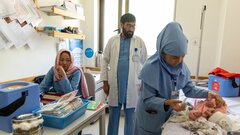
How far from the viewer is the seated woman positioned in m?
1.88

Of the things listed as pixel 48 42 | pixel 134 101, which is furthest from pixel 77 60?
pixel 134 101

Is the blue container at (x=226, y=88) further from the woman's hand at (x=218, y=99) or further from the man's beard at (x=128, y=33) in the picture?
the man's beard at (x=128, y=33)

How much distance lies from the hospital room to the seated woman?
1 centimetres

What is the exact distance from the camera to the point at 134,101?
86.1 inches

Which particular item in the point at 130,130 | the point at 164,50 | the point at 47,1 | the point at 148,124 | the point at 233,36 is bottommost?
the point at 130,130

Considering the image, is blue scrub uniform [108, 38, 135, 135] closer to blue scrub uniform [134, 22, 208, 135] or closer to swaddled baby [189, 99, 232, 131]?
blue scrub uniform [134, 22, 208, 135]

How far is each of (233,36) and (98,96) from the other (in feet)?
6.81

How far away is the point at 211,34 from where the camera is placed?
2705 millimetres

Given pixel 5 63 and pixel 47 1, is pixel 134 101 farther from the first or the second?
pixel 47 1

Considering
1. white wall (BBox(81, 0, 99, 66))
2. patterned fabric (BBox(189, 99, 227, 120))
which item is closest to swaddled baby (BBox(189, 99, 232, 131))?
patterned fabric (BBox(189, 99, 227, 120))

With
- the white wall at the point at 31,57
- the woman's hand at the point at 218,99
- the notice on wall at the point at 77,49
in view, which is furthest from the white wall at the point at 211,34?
the white wall at the point at 31,57

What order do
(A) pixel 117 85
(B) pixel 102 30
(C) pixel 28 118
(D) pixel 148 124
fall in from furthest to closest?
(B) pixel 102 30, (A) pixel 117 85, (D) pixel 148 124, (C) pixel 28 118

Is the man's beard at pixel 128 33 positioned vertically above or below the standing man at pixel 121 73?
above

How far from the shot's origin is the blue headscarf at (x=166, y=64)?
1075 mm
